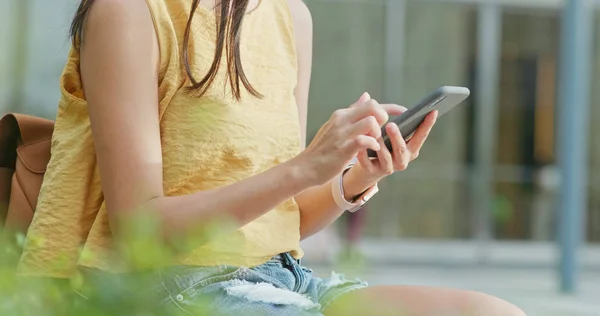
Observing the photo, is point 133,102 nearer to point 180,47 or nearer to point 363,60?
point 180,47

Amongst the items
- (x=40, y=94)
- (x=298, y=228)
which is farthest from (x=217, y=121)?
(x=40, y=94)

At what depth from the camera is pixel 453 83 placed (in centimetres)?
1262

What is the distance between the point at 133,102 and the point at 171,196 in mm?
149

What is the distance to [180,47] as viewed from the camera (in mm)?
1593

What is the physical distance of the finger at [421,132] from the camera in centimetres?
153

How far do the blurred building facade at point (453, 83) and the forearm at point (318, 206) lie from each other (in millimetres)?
10334

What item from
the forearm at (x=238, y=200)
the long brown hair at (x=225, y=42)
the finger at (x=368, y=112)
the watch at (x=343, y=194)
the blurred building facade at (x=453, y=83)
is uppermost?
the long brown hair at (x=225, y=42)

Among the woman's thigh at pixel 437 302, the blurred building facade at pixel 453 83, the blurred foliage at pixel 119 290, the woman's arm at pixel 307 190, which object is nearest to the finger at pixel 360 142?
the woman's thigh at pixel 437 302

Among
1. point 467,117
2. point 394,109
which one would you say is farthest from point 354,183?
point 467,117

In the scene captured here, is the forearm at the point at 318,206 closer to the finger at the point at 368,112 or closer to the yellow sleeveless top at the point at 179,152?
the yellow sleeveless top at the point at 179,152

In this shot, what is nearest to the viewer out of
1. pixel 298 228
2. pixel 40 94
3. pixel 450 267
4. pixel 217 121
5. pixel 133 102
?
pixel 133 102

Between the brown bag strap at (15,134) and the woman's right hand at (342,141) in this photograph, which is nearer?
the woman's right hand at (342,141)

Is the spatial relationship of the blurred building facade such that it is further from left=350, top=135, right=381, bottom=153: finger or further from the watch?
left=350, top=135, right=381, bottom=153: finger

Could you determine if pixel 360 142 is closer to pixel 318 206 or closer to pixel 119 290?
pixel 318 206
